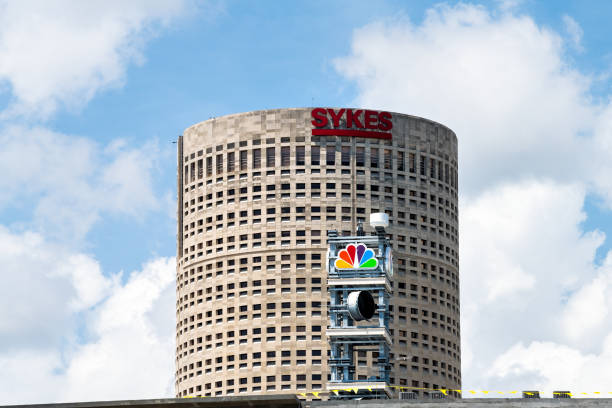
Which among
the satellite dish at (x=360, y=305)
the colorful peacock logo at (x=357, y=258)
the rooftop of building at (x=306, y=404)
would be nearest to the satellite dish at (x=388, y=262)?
the colorful peacock logo at (x=357, y=258)

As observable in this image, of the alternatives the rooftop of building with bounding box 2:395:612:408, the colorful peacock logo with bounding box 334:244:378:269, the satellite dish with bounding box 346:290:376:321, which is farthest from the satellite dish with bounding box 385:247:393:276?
the rooftop of building with bounding box 2:395:612:408

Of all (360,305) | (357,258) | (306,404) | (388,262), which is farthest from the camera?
(388,262)

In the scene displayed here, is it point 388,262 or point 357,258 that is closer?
point 357,258

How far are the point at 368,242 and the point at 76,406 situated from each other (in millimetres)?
57656

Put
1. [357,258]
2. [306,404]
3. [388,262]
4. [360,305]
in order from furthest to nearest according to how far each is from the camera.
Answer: [388,262] < [357,258] < [360,305] < [306,404]

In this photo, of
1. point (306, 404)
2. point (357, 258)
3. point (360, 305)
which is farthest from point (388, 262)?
point (306, 404)

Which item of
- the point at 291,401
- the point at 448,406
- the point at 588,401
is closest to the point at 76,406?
the point at 291,401

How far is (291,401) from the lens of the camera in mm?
150125

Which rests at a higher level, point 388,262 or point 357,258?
point 357,258

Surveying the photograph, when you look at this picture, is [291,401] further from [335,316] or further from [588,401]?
[335,316]

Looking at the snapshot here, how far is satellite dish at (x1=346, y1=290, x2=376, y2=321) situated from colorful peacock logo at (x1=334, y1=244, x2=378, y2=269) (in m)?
4.45

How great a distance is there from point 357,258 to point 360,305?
881 cm

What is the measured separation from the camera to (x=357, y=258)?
643 ft

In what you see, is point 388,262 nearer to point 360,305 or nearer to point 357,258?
point 357,258
